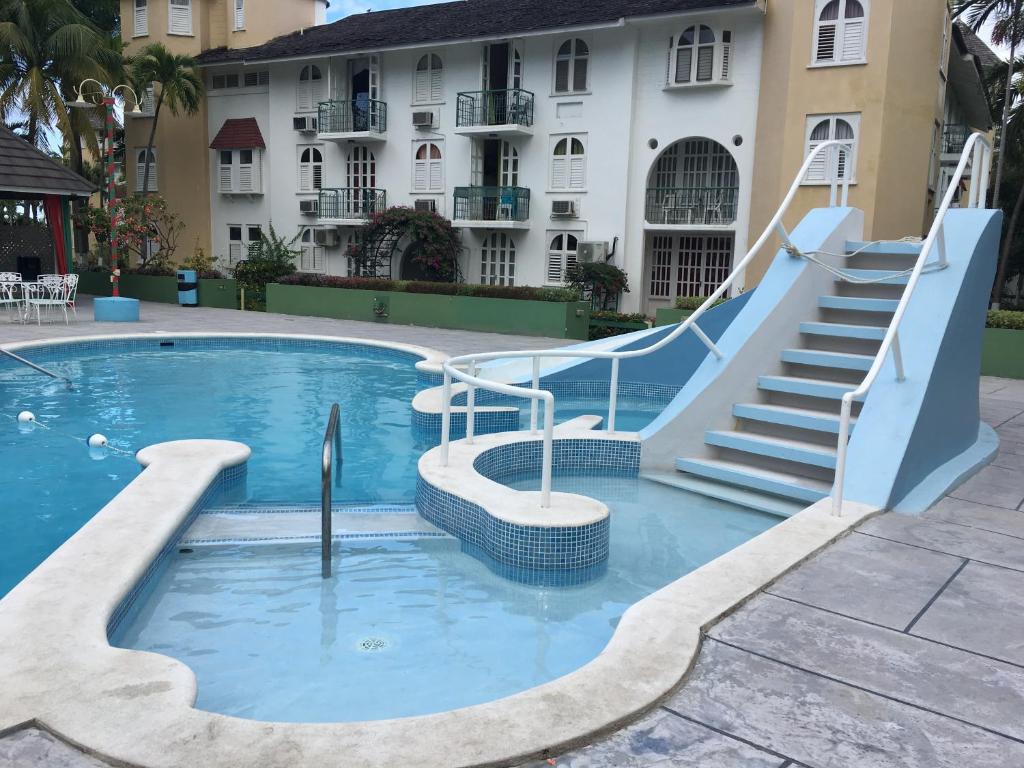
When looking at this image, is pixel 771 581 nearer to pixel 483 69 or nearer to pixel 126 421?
pixel 126 421

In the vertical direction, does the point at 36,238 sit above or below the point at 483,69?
below

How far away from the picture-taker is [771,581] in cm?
390

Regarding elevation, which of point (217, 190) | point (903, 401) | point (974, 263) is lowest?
point (903, 401)

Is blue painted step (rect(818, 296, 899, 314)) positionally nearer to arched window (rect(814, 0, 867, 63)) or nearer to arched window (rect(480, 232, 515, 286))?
arched window (rect(814, 0, 867, 63))

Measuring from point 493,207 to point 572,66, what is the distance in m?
4.21

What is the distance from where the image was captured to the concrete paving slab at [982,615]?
3375mm

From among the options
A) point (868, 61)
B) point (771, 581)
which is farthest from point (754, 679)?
point (868, 61)

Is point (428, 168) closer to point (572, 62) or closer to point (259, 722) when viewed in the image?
point (572, 62)

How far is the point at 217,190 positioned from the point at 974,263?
26081 mm

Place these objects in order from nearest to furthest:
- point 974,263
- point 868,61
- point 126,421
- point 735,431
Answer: point 974,263 → point 735,431 → point 126,421 → point 868,61

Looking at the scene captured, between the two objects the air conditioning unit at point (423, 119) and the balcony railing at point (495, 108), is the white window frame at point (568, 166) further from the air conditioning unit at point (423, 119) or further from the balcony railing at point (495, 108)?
the air conditioning unit at point (423, 119)

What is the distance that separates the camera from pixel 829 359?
6.73 metres

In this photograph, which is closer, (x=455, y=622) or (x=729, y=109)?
(x=455, y=622)

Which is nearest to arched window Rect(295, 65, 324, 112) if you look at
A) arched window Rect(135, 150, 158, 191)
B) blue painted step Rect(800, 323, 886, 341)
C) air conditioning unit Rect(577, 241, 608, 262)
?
arched window Rect(135, 150, 158, 191)
